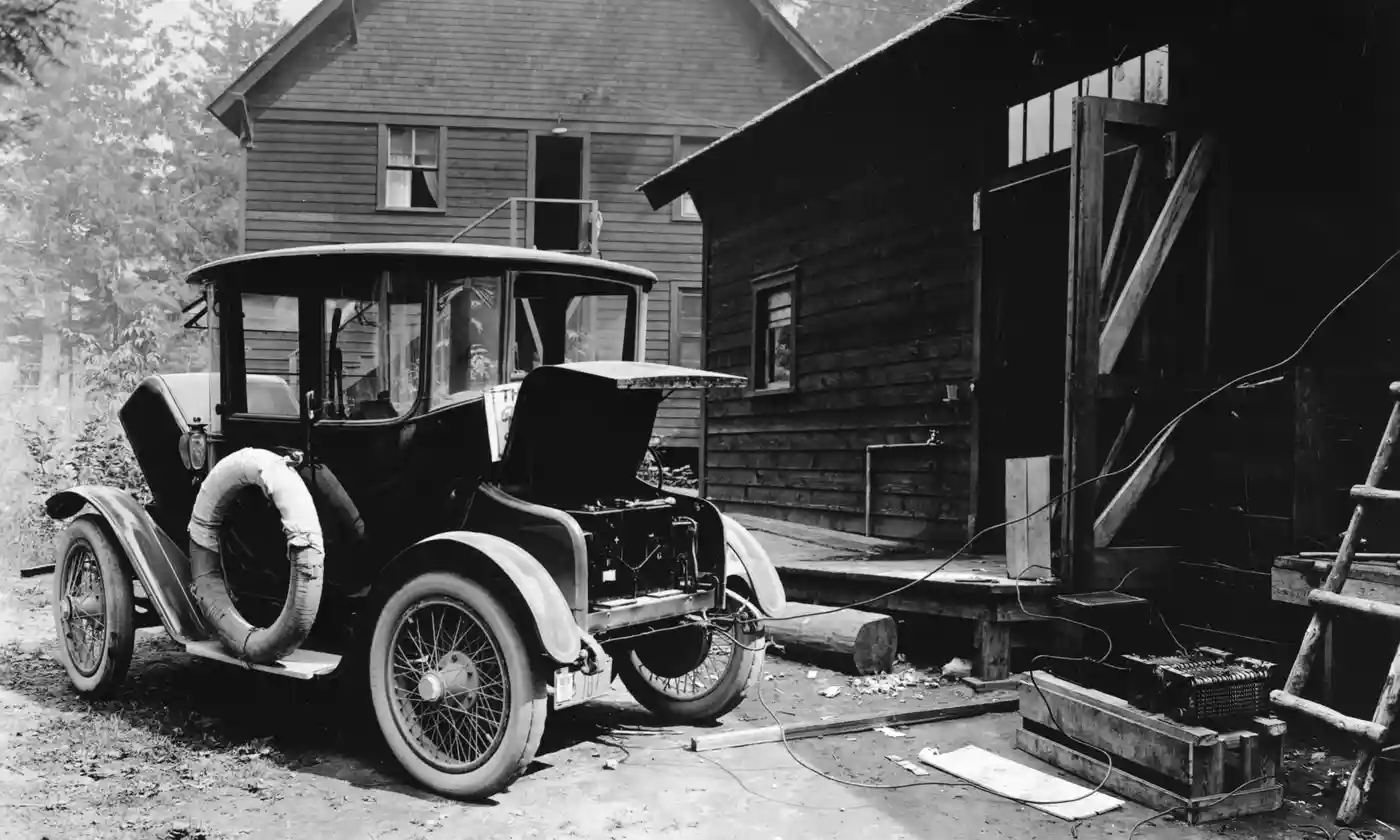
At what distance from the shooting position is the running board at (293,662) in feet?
16.6

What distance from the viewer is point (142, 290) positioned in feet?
111

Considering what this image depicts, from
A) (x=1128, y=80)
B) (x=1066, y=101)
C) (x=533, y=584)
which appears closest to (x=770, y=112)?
(x=1066, y=101)

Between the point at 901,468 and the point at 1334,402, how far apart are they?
14.2 feet

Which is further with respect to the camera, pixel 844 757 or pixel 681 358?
pixel 681 358

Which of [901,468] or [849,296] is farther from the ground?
[849,296]

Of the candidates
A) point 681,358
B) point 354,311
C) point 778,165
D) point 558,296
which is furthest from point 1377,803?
point 681,358

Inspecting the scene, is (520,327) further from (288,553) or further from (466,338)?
(288,553)

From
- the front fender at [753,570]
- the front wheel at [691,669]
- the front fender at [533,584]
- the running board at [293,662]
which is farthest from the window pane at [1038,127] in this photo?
the running board at [293,662]

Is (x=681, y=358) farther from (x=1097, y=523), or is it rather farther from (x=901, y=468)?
(x=1097, y=523)

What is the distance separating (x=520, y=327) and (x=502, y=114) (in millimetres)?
17052

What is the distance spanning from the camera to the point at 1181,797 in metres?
4.55

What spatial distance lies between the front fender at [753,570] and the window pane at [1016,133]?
4.45m

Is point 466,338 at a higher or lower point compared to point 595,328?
lower

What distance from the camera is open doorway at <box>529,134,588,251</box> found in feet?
73.2
